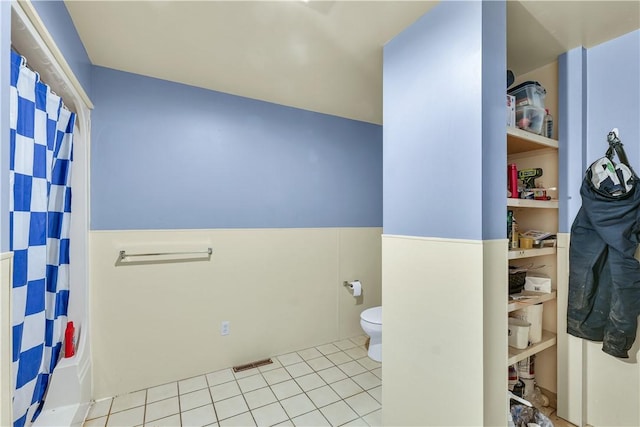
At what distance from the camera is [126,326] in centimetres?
194

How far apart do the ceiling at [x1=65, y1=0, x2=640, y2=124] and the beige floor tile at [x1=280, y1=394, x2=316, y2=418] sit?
2.23m

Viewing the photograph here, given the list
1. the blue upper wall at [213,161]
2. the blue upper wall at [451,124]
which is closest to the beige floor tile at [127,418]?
the blue upper wall at [213,161]

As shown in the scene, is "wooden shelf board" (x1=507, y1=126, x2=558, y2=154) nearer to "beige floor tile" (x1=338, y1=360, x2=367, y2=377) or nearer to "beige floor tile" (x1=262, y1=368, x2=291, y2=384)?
"beige floor tile" (x1=338, y1=360, x2=367, y2=377)

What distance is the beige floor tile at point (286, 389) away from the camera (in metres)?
1.92

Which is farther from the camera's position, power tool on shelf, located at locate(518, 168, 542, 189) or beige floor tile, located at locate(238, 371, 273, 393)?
beige floor tile, located at locate(238, 371, 273, 393)

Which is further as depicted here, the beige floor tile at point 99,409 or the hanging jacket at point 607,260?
the beige floor tile at point 99,409

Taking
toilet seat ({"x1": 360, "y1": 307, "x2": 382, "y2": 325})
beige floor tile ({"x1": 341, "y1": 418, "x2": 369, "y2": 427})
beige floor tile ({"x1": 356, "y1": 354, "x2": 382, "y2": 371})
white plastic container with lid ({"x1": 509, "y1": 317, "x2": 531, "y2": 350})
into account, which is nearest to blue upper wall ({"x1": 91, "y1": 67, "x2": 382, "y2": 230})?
toilet seat ({"x1": 360, "y1": 307, "x2": 382, "y2": 325})

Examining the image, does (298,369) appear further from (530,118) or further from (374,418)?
(530,118)

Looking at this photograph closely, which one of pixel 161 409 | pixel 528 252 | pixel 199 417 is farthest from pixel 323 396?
pixel 528 252

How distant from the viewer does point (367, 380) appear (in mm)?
2102

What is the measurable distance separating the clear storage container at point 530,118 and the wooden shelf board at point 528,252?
689mm

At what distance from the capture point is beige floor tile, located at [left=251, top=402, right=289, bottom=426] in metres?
1.67

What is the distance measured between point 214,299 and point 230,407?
75cm

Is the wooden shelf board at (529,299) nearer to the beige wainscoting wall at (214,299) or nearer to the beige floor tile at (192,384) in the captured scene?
the beige wainscoting wall at (214,299)
